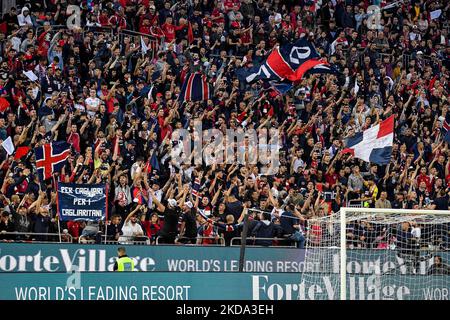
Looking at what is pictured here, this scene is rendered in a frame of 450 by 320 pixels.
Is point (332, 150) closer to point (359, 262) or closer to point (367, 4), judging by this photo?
point (359, 262)

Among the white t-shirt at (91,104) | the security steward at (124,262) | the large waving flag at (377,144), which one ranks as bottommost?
the security steward at (124,262)

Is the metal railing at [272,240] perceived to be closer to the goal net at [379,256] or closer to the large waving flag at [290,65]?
the goal net at [379,256]

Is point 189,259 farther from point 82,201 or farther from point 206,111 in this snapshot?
point 206,111

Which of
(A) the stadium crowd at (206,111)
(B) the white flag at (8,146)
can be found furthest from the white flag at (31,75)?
(B) the white flag at (8,146)

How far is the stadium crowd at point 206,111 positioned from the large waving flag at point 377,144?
0.83m

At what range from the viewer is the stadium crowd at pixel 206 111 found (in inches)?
747

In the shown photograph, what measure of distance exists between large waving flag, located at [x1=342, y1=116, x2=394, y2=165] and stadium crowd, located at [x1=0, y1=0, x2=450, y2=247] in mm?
834

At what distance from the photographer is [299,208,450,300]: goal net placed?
53.2ft

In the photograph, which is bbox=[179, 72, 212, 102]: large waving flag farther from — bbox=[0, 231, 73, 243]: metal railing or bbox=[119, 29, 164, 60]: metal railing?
bbox=[0, 231, 73, 243]: metal railing

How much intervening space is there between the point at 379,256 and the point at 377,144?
4082 millimetres

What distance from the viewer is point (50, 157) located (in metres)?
18.6

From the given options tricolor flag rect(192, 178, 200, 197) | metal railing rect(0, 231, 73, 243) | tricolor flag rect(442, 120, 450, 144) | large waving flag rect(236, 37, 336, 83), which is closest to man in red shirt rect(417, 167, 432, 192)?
tricolor flag rect(442, 120, 450, 144)

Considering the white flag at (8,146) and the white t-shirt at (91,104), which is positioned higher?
the white t-shirt at (91,104)
